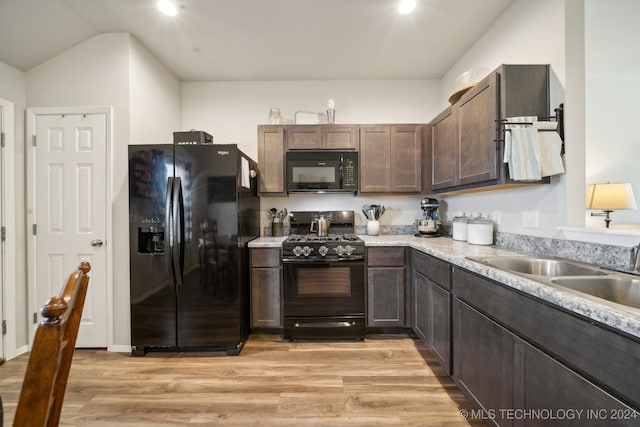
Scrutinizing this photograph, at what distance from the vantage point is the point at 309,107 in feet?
11.2

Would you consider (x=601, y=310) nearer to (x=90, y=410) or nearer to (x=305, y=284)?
(x=305, y=284)

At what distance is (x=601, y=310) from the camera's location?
854 millimetres

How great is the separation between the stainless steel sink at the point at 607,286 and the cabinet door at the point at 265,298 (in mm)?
2185

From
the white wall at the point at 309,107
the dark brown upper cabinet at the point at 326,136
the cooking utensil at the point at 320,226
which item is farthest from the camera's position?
the white wall at the point at 309,107

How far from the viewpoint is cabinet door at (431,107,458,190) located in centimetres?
237

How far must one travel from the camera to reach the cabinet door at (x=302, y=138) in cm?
309

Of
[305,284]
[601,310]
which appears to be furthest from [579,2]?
[305,284]

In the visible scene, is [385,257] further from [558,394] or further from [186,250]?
[186,250]

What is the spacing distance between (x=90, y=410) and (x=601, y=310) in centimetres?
274

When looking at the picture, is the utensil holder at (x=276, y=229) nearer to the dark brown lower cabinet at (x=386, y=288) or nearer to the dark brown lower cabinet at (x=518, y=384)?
the dark brown lower cabinet at (x=386, y=288)

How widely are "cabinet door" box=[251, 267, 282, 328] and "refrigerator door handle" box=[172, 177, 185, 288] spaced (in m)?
0.67

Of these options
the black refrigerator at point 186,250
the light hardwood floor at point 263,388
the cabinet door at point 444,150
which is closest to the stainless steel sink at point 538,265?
the cabinet door at point 444,150

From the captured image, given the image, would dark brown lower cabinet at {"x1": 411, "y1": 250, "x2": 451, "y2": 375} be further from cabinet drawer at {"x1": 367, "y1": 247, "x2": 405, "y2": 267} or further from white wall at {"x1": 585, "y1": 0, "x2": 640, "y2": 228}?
white wall at {"x1": 585, "y1": 0, "x2": 640, "y2": 228}

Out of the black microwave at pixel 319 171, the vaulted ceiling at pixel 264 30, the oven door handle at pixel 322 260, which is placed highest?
the vaulted ceiling at pixel 264 30
